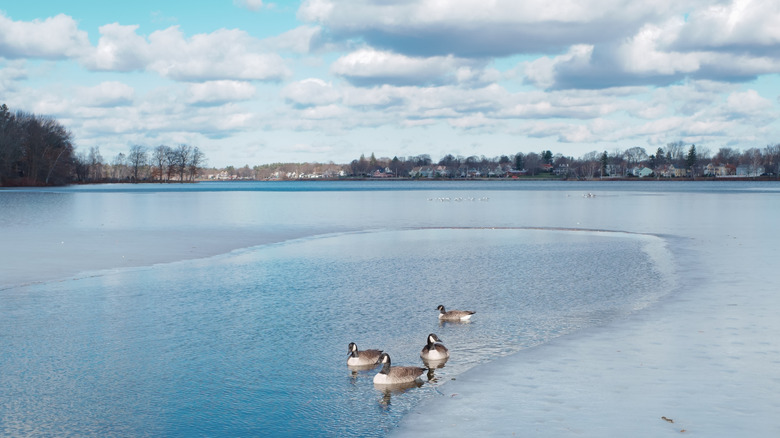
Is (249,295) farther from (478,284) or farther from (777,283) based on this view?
(777,283)

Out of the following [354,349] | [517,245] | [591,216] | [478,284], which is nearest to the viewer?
[354,349]

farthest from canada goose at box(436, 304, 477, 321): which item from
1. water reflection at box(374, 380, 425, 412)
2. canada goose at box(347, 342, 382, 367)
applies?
water reflection at box(374, 380, 425, 412)

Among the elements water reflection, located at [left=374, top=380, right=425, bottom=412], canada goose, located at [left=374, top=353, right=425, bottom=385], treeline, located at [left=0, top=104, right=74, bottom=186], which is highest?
treeline, located at [left=0, top=104, right=74, bottom=186]

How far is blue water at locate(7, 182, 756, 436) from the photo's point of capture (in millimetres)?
7992

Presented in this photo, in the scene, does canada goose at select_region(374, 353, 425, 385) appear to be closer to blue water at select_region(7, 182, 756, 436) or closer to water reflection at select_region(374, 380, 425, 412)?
water reflection at select_region(374, 380, 425, 412)

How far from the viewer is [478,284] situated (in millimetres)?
16609

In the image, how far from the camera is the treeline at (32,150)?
102062 millimetres

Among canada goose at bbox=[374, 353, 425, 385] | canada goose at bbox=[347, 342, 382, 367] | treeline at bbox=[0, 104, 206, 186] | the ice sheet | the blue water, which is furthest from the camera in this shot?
treeline at bbox=[0, 104, 206, 186]

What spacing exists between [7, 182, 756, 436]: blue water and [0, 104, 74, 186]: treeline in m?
96.1

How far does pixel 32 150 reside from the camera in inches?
4321

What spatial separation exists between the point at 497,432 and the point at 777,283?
1194cm

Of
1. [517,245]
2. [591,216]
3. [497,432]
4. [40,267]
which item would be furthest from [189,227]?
[497,432]

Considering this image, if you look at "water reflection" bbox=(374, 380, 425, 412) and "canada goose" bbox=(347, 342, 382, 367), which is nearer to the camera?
"water reflection" bbox=(374, 380, 425, 412)

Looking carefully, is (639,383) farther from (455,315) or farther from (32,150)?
(32,150)
